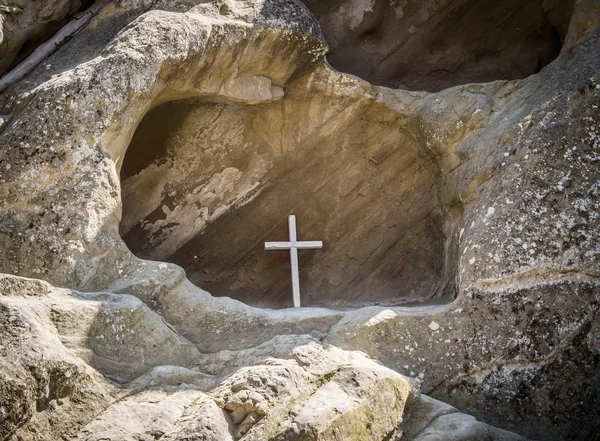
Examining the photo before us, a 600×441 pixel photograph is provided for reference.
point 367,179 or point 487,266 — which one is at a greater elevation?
point 367,179

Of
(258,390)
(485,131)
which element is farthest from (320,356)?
(485,131)

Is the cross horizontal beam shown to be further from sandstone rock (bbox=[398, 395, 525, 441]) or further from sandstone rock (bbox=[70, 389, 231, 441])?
sandstone rock (bbox=[70, 389, 231, 441])

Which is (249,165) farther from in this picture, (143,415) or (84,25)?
(143,415)

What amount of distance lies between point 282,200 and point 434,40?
218cm

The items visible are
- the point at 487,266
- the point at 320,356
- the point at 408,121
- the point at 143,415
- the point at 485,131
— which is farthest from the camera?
the point at 408,121

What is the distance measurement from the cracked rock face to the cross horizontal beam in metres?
0.36

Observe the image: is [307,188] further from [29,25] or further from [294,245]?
[29,25]

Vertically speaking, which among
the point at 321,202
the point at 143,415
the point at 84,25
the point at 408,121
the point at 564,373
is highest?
the point at 84,25

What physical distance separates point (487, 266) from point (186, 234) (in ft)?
9.58

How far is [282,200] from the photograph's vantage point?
25.2 feet

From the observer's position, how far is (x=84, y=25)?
709cm

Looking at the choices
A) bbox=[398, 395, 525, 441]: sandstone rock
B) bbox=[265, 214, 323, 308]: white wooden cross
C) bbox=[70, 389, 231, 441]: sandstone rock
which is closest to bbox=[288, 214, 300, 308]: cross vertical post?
bbox=[265, 214, 323, 308]: white wooden cross

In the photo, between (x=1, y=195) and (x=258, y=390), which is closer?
(x=258, y=390)

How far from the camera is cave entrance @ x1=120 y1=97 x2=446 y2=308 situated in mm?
7434
